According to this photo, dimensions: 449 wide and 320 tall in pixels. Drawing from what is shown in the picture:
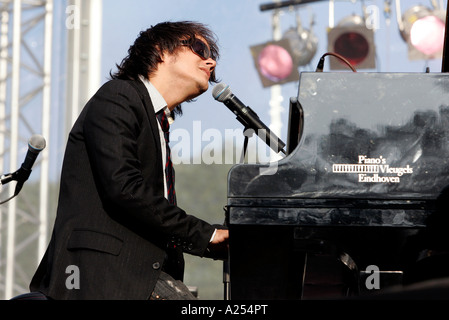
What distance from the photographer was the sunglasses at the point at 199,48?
9.55ft

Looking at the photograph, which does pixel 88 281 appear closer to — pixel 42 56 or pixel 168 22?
pixel 168 22

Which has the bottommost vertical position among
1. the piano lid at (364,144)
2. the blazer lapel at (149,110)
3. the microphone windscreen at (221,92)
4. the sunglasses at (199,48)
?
the piano lid at (364,144)

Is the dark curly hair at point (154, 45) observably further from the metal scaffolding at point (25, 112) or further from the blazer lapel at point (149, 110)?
the metal scaffolding at point (25, 112)

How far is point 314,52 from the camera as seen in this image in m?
7.98

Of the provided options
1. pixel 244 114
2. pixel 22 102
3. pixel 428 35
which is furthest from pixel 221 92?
pixel 428 35

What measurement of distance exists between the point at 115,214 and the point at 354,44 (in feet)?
18.0

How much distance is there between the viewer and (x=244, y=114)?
9.00ft

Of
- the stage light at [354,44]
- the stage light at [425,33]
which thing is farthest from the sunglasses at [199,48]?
the stage light at [425,33]

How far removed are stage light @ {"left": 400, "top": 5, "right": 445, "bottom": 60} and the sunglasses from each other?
15.4ft

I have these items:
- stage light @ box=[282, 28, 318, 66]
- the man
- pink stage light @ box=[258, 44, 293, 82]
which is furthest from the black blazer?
stage light @ box=[282, 28, 318, 66]

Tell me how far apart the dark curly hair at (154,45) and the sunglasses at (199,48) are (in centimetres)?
2

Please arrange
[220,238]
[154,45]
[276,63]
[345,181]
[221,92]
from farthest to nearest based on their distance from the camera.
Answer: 1. [276,63]
2. [154,45]
3. [221,92]
4. [220,238]
5. [345,181]

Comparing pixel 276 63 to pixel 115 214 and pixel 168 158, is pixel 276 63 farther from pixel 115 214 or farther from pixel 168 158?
pixel 115 214
